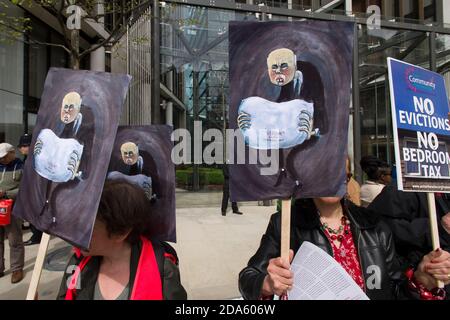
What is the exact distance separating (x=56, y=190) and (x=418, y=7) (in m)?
16.0

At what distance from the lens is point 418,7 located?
47.3 ft

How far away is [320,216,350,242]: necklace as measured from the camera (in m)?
2.05

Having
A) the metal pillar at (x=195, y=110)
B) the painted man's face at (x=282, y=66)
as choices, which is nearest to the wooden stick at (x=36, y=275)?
the painted man's face at (x=282, y=66)

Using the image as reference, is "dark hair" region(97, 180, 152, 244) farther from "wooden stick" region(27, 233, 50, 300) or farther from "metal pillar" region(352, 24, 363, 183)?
"metal pillar" region(352, 24, 363, 183)

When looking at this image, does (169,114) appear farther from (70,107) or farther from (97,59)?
(97,59)

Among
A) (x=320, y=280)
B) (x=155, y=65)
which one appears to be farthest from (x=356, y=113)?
(x=320, y=280)

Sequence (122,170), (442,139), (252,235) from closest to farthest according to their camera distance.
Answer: (442,139), (122,170), (252,235)

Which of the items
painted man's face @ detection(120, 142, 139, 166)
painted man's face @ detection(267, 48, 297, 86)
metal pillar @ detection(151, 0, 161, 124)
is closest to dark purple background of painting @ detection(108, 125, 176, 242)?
painted man's face @ detection(120, 142, 139, 166)

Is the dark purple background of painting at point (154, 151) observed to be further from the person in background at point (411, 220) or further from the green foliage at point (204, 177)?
the green foliage at point (204, 177)

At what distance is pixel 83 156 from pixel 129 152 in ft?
2.30
